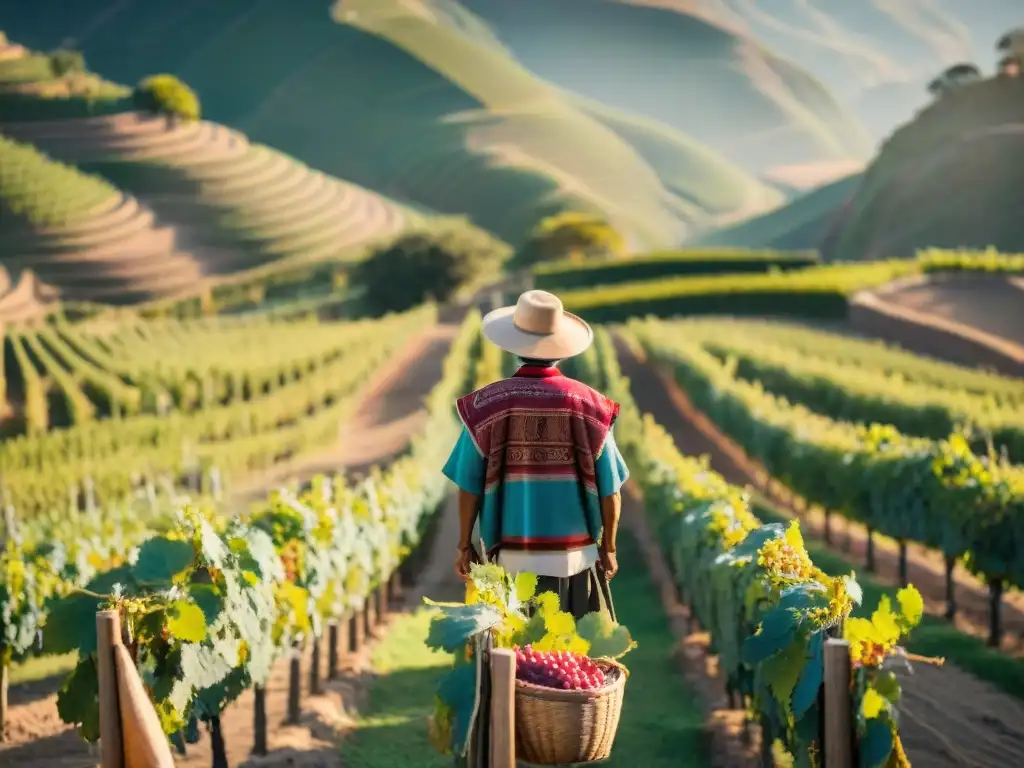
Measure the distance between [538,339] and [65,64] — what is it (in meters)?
107

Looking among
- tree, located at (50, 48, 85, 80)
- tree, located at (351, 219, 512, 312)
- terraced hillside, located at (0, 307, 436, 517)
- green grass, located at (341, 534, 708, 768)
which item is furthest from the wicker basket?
tree, located at (50, 48, 85, 80)

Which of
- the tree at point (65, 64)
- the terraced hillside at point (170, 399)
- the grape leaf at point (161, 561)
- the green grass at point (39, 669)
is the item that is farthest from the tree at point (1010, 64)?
the grape leaf at point (161, 561)

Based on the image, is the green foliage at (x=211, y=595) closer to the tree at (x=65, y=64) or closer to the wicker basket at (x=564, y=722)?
the wicker basket at (x=564, y=722)

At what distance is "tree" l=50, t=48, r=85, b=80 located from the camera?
339 feet

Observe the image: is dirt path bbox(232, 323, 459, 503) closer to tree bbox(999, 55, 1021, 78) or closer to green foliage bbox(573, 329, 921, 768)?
green foliage bbox(573, 329, 921, 768)

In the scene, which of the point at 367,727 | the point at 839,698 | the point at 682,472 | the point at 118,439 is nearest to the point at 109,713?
the point at 839,698

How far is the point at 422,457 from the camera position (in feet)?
59.5

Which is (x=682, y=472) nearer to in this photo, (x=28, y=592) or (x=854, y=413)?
(x=28, y=592)

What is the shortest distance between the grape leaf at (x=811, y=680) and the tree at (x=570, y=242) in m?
75.7

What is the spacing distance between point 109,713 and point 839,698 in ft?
10.1

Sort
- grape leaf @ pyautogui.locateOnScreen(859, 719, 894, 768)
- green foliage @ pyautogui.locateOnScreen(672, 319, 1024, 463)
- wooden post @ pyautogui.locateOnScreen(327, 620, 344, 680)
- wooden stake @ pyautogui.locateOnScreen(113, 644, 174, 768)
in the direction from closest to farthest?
grape leaf @ pyautogui.locateOnScreen(859, 719, 894, 768)
wooden stake @ pyautogui.locateOnScreen(113, 644, 174, 768)
wooden post @ pyautogui.locateOnScreen(327, 620, 344, 680)
green foliage @ pyautogui.locateOnScreen(672, 319, 1024, 463)

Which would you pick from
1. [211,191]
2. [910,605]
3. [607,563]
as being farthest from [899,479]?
[211,191]

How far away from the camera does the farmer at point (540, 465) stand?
668 centimetres

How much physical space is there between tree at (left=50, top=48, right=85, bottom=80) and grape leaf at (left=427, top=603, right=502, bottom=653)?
104416 millimetres
